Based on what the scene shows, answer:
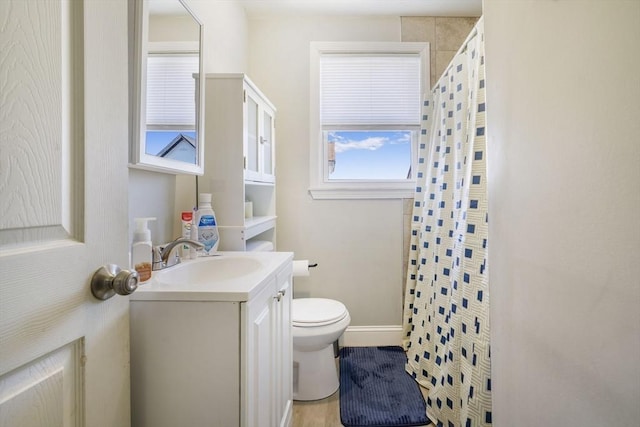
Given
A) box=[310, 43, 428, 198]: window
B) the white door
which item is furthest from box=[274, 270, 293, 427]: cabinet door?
box=[310, 43, 428, 198]: window

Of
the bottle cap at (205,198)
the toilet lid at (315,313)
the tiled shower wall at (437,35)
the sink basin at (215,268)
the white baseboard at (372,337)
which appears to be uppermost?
the tiled shower wall at (437,35)

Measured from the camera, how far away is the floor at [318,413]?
62.0 inches

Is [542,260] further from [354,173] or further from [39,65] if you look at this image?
[354,173]

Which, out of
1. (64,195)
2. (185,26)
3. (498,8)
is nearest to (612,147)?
(498,8)

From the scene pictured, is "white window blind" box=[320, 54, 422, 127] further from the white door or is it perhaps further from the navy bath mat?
the white door

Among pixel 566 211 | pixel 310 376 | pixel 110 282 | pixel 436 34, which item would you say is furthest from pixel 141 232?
pixel 436 34

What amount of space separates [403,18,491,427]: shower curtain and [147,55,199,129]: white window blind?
3.99ft

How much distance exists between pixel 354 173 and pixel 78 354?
2.09m

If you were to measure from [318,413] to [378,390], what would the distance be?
0.38 meters

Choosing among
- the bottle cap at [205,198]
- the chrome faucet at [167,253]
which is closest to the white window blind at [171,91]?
the bottle cap at [205,198]

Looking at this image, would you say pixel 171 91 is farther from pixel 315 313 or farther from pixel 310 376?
pixel 310 376

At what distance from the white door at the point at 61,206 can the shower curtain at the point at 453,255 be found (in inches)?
50.3

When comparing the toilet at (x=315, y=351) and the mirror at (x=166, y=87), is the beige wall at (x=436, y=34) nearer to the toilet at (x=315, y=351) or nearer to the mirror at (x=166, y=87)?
the mirror at (x=166, y=87)

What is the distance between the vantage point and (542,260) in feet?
2.03
